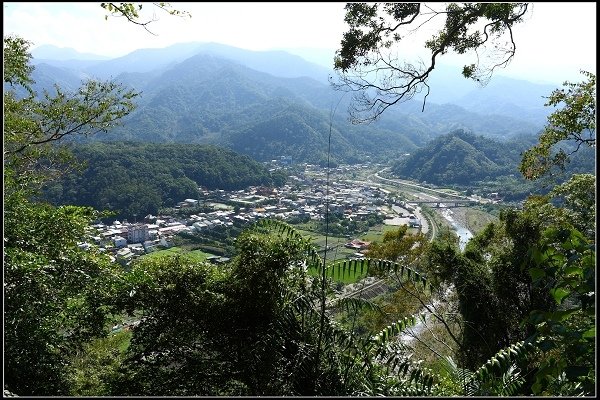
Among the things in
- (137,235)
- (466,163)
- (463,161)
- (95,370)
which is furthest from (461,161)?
(95,370)

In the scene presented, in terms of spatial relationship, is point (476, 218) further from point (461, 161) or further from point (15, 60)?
point (15, 60)

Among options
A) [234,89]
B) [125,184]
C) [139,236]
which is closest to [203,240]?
[139,236]

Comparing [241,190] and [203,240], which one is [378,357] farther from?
[241,190]

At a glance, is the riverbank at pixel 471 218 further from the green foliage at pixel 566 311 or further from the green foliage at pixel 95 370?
the green foliage at pixel 566 311

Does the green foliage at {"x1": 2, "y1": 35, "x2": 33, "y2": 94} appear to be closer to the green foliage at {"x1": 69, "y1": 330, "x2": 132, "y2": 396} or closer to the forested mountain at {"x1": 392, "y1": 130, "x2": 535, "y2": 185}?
the green foliage at {"x1": 69, "y1": 330, "x2": 132, "y2": 396}

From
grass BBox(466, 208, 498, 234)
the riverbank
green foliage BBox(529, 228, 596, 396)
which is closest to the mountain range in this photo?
the riverbank

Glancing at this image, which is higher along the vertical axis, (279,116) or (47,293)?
(47,293)

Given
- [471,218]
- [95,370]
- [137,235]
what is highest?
[95,370]
